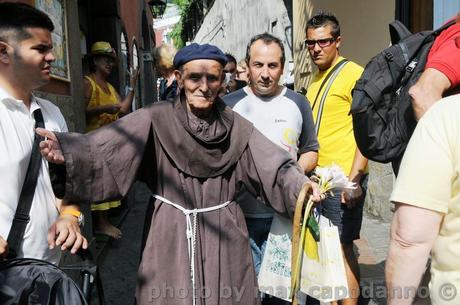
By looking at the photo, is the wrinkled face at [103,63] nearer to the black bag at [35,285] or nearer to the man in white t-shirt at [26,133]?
the man in white t-shirt at [26,133]

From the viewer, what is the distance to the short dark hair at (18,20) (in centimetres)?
203

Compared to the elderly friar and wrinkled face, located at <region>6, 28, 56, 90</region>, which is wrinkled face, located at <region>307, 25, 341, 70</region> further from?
wrinkled face, located at <region>6, 28, 56, 90</region>

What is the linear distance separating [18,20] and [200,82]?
798 millimetres

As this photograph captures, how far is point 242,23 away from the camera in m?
18.3

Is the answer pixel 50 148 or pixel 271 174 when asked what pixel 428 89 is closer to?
pixel 271 174

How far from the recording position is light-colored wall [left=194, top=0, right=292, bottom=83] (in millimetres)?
13086

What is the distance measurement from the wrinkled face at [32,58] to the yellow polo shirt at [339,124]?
1822 mm

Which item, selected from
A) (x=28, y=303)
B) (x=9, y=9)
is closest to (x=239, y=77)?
(x=9, y=9)

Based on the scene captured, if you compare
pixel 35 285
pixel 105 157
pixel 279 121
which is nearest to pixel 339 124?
pixel 279 121

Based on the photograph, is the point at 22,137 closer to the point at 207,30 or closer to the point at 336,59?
the point at 336,59

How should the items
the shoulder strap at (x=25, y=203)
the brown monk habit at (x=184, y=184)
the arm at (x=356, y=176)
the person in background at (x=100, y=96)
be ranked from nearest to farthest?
the shoulder strap at (x=25, y=203)
the brown monk habit at (x=184, y=184)
the arm at (x=356, y=176)
the person in background at (x=100, y=96)

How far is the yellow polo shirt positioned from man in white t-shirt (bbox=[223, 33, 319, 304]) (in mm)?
328

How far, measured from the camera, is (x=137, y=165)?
7.51 ft

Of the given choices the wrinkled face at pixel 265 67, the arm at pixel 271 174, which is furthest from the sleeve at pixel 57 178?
the wrinkled face at pixel 265 67
